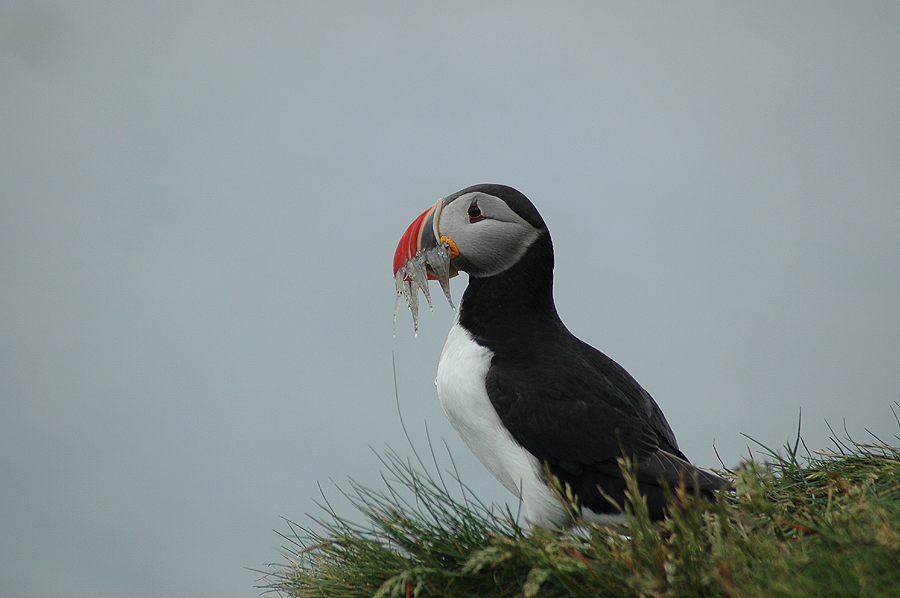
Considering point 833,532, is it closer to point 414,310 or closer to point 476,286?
point 476,286

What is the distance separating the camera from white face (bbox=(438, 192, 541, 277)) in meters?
3.71

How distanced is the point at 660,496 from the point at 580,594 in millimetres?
788

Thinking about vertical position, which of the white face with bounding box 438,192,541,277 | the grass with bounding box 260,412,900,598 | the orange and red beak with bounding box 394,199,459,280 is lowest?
the grass with bounding box 260,412,900,598

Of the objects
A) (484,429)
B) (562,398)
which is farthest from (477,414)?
(562,398)

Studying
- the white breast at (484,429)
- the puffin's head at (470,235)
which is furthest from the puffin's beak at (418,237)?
the white breast at (484,429)

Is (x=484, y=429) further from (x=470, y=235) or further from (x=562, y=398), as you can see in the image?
(x=470, y=235)

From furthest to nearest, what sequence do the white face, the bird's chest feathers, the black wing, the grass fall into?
the white face → the bird's chest feathers → the black wing → the grass

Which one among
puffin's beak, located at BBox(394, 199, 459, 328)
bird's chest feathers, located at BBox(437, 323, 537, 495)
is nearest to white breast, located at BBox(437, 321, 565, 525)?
bird's chest feathers, located at BBox(437, 323, 537, 495)

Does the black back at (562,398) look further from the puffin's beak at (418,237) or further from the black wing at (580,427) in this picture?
the puffin's beak at (418,237)

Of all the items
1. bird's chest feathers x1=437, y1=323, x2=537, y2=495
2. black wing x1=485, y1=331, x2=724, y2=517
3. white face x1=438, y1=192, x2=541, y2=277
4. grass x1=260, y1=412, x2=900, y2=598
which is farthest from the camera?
white face x1=438, y1=192, x2=541, y2=277

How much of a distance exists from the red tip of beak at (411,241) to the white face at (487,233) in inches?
4.7

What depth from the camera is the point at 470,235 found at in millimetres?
3715

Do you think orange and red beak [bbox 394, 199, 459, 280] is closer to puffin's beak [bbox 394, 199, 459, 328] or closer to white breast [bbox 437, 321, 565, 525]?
puffin's beak [bbox 394, 199, 459, 328]

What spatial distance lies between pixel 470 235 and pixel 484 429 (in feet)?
3.08
